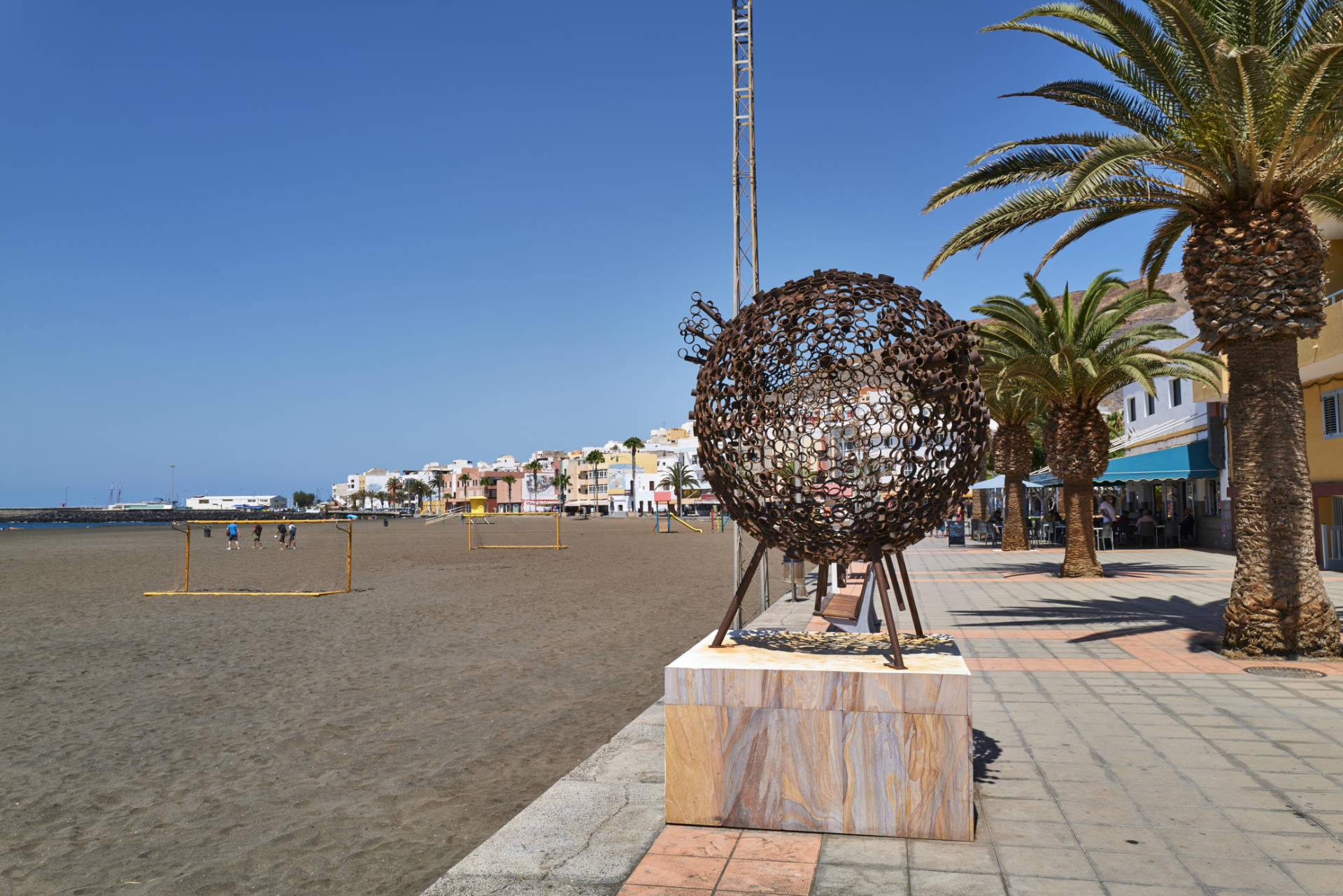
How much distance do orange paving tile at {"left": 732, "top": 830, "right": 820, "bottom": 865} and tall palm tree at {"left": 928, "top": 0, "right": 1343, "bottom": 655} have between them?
6.41 meters

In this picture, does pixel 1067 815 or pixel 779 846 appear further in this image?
pixel 1067 815

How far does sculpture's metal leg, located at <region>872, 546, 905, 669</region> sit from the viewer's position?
438 cm

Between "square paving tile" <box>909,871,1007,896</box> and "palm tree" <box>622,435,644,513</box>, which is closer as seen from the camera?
"square paving tile" <box>909,871,1007,896</box>

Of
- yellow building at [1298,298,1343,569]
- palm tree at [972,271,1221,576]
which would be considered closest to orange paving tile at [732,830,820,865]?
palm tree at [972,271,1221,576]

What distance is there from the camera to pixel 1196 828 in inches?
167

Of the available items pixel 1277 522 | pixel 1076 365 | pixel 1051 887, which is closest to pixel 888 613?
pixel 1051 887

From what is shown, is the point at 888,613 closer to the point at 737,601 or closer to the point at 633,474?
the point at 737,601

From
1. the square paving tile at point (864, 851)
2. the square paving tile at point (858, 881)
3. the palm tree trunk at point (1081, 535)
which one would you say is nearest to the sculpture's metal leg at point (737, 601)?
the square paving tile at point (864, 851)

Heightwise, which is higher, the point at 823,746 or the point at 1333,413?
the point at 1333,413

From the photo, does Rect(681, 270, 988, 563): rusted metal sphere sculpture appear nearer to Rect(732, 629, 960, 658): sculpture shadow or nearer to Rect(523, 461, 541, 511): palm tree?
Rect(732, 629, 960, 658): sculpture shadow

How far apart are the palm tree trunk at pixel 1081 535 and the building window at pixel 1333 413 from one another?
586 centimetres

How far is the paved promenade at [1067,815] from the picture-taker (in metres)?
3.72

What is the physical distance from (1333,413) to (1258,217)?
12.9m

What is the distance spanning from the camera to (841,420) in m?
4.75
